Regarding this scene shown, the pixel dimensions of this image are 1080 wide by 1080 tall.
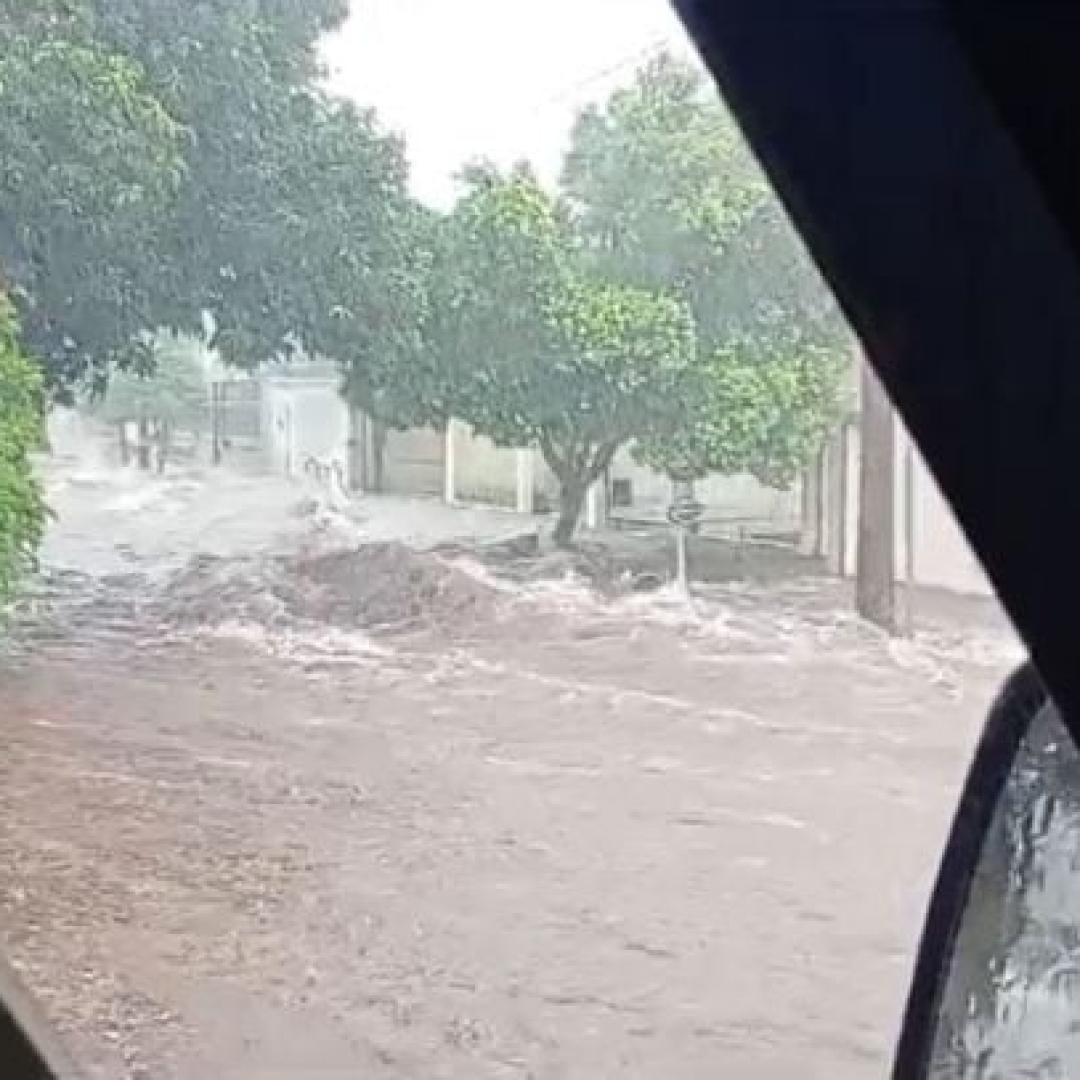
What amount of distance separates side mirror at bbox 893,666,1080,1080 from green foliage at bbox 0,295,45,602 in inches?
29.7

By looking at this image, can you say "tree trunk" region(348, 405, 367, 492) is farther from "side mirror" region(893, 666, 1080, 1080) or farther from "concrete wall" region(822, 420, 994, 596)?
"side mirror" region(893, 666, 1080, 1080)

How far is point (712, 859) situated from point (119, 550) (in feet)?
1.54

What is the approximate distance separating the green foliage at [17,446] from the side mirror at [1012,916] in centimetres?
76

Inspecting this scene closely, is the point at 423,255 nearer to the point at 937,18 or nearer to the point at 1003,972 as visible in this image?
the point at 1003,972

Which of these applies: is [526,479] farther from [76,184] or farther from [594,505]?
[76,184]

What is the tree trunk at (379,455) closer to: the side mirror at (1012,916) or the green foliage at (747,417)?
the green foliage at (747,417)

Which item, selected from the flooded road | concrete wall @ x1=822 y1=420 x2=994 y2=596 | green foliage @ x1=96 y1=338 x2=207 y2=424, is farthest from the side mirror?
green foliage @ x1=96 y1=338 x2=207 y2=424

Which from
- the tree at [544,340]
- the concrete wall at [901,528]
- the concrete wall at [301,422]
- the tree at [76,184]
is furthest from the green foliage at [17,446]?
the concrete wall at [901,528]

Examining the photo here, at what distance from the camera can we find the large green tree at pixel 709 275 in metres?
1.23

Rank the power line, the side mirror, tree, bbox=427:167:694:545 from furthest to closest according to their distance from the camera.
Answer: tree, bbox=427:167:694:545
the power line
the side mirror

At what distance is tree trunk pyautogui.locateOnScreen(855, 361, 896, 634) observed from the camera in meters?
1.13

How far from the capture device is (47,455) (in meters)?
1.41

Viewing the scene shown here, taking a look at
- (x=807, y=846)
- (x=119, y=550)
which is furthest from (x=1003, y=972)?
(x=119, y=550)

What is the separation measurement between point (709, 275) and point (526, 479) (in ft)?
0.60
